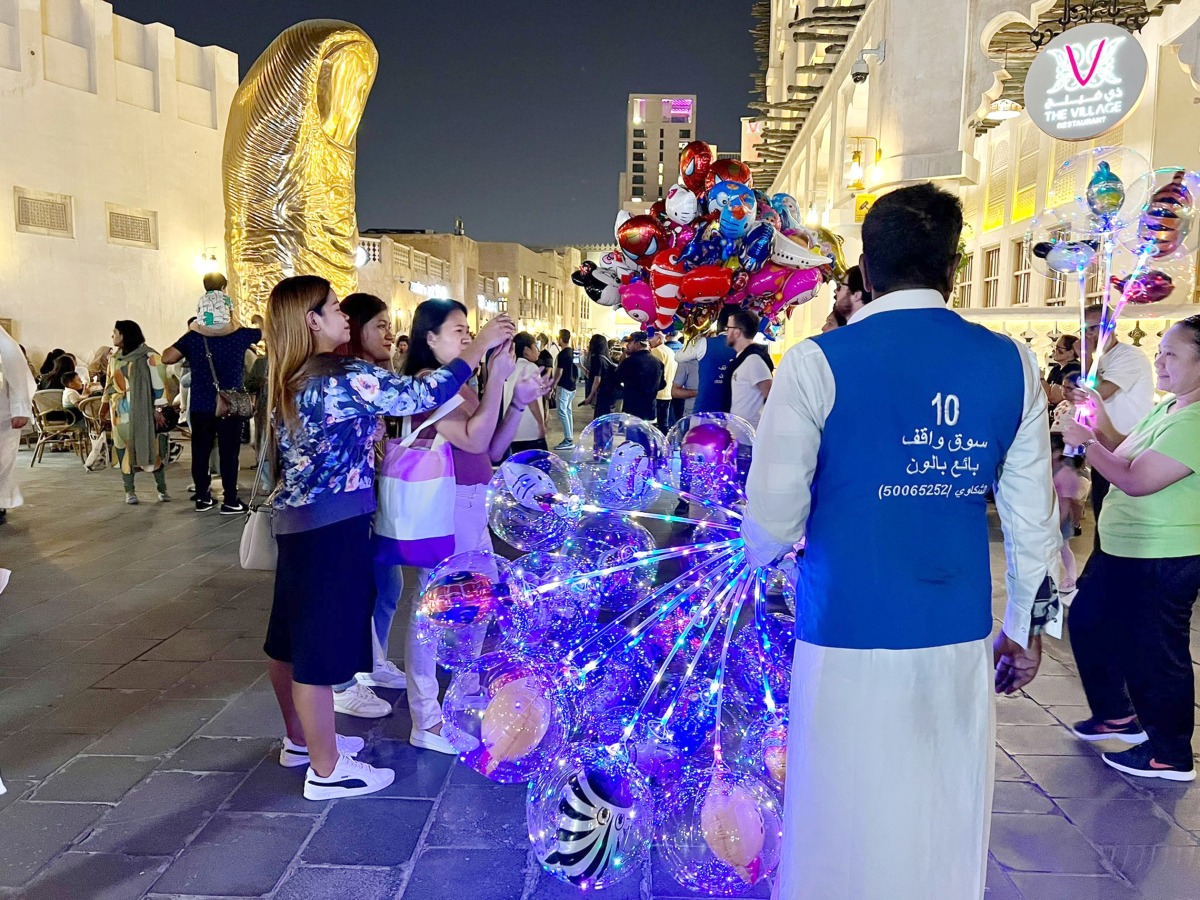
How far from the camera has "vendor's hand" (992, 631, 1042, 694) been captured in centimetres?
186

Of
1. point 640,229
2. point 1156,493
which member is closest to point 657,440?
point 1156,493

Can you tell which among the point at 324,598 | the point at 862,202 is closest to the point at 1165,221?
the point at 324,598

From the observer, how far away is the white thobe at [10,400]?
588 centimetres

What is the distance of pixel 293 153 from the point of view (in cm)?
1144

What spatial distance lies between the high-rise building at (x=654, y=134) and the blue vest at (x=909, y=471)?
85.8 meters

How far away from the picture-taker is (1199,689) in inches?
153

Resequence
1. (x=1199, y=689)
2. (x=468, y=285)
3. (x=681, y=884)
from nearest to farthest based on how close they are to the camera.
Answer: (x=681, y=884), (x=1199, y=689), (x=468, y=285)

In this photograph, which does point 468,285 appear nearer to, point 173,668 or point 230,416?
point 230,416

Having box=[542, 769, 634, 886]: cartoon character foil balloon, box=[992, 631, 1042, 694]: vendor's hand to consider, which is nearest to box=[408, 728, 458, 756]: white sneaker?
box=[542, 769, 634, 886]: cartoon character foil balloon

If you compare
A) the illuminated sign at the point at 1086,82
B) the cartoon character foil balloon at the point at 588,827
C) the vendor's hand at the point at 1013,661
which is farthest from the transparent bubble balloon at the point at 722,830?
the illuminated sign at the point at 1086,82

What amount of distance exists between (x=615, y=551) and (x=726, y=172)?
285 cm

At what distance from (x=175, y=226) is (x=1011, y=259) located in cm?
1766

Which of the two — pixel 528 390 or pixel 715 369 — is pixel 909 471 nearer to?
pixel 528 390

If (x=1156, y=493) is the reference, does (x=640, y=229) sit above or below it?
above
